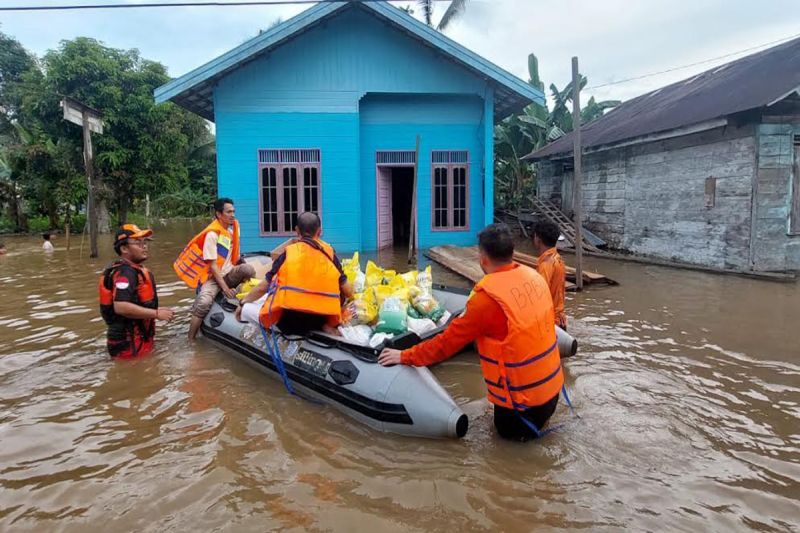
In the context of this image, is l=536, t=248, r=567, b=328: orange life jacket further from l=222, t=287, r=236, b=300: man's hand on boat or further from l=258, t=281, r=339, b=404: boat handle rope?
l=222, t=287, r=236, b=300: man's hand on boat

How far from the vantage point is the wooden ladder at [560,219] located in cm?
1384

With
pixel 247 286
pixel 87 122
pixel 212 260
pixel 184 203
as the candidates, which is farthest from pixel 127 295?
pixel 184 203

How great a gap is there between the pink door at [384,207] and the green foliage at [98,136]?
10.8 meters

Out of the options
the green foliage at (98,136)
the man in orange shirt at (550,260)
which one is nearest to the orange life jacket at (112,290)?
the man in orange shirt at (550,260)

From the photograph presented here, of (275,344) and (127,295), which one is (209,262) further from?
(275,344)

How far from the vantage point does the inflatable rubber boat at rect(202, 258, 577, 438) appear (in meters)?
3.56

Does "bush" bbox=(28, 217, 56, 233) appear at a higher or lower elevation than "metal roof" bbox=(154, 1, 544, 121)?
lower

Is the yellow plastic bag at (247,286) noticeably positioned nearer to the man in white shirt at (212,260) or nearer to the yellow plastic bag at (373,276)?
the man in white shirt at (212,260)

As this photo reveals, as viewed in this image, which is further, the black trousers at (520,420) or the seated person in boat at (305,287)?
the seated person in boat at (305,287)

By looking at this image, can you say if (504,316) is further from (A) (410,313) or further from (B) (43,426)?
(B) (43,426)

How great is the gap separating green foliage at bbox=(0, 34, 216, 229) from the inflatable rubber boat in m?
16.2

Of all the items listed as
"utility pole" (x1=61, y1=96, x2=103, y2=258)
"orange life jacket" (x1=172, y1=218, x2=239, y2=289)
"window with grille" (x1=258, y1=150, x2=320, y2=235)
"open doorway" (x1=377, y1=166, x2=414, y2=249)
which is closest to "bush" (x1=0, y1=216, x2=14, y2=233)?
"utility pole" (x1=61, y1=96, x2=103, y2=258)

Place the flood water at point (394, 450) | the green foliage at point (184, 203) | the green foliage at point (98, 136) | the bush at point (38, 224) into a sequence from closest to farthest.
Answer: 1. the flood water at point (394, 450)
2. the green foliage at point (98, 136)
3. the bush at point (38, 224)
4. the green foliage at point (184, 203)

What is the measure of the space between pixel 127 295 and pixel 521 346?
377cm
